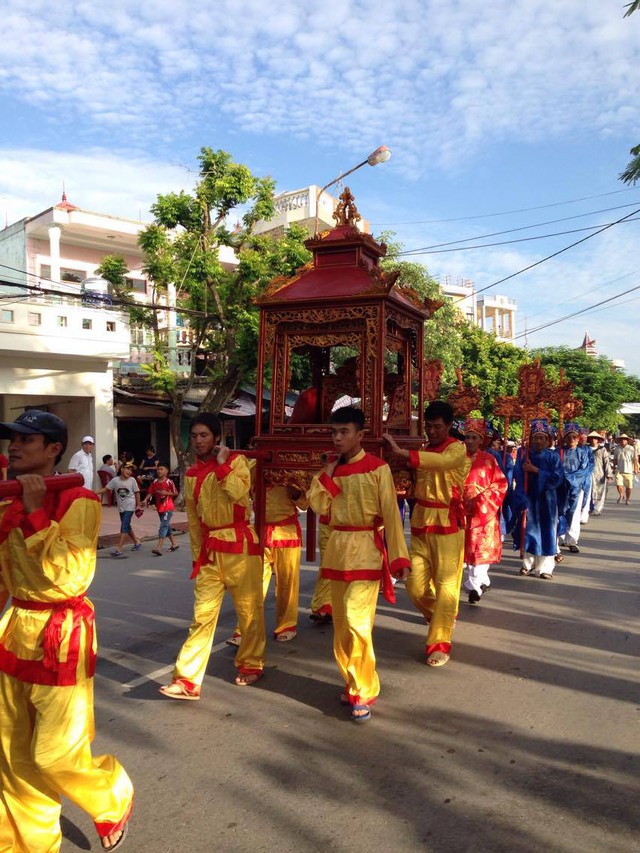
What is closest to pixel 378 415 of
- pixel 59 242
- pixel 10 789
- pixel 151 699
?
pixel 151 699

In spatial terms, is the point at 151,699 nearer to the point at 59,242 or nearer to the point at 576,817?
the point at 576,817

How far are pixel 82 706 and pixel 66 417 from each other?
15479 millimetres

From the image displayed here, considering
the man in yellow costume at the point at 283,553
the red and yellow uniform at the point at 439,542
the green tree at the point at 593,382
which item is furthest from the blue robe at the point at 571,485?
the green tree at the point at 593,382

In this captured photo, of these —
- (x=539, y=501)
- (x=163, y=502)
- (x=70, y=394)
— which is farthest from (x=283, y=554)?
(x=70, y=394)

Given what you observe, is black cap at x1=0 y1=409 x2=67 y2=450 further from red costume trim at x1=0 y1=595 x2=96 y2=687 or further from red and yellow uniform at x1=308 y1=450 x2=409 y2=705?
red and yellow uniform at x1=308 y1=450 x2=409 y2=705

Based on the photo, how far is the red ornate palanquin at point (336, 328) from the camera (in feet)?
16.1

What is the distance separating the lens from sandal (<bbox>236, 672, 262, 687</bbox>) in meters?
4.55

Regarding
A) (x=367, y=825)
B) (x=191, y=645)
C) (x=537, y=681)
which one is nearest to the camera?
(x=367, y=825)

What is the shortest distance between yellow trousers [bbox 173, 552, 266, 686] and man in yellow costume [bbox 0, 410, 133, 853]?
5.20ft

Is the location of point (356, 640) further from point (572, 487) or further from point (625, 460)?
point (625, 460)

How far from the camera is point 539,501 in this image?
8.21 meters

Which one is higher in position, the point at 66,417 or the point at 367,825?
the point at 66,417

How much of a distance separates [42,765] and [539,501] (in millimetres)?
6793

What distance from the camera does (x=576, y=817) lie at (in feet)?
9.62
